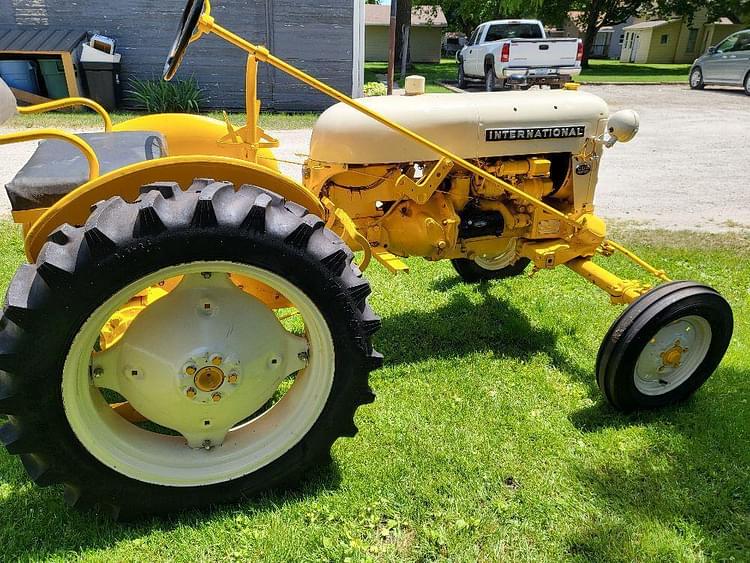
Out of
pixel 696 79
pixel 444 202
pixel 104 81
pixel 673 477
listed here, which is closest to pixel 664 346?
pixel 673 477

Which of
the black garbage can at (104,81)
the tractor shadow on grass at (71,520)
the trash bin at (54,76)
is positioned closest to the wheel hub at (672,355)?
the tractor shadow on grass at (71,520)

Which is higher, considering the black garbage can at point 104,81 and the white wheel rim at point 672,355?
the black garbage can at point 104,81

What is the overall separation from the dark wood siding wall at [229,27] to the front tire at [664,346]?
10.4 m

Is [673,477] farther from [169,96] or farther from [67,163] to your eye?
[169,96]

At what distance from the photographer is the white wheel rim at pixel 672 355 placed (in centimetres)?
281

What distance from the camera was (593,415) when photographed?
2869 millimetres

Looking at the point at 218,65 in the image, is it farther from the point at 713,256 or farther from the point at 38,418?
the point at 38,418

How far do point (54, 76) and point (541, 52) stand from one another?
1161 cm

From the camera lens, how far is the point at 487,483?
2.43m

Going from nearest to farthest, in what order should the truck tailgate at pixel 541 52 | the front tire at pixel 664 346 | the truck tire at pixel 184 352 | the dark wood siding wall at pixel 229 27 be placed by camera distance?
the truck tire at pixel 184 352
the front tire at pixel 664 346
the dark wood siding wall at pixel 229 27
the truck tailgate at pixel 541 52

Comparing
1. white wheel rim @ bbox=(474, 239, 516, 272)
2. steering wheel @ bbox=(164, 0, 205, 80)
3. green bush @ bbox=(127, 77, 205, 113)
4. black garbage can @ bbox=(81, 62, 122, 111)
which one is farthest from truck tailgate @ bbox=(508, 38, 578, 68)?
steering wheel @ bbox=(164, 0, 205, 80)

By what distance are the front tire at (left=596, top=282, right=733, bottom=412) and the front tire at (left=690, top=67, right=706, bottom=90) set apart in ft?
58.5

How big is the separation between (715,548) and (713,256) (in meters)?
3.47

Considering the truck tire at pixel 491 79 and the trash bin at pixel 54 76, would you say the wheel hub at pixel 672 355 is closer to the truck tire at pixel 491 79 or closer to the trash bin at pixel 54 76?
the trash bin at pixel 54 76
